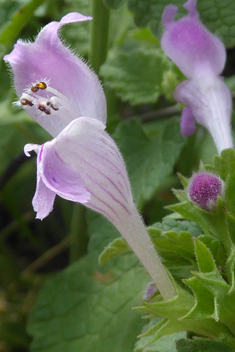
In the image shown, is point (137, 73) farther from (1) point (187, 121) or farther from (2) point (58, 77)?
(2) point (58, 77)

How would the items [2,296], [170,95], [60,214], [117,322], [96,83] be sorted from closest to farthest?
[96,83] < [170,95] < [117,322] < [2,296] < [60,214]

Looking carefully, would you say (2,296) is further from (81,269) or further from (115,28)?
(115,28)

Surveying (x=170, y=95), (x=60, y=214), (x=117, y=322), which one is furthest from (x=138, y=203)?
(x=60, y=214)

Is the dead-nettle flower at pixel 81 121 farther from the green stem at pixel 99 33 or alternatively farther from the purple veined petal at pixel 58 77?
the green stem at pixel 99 33

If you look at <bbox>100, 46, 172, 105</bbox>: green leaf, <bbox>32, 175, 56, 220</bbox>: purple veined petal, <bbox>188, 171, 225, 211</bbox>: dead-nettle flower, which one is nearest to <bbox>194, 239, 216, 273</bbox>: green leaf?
<bbox>188, 171, 225, 211</bbox>: dead-nettle flower

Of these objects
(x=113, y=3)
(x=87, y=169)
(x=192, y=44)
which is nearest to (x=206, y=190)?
(x=87, y=169)
